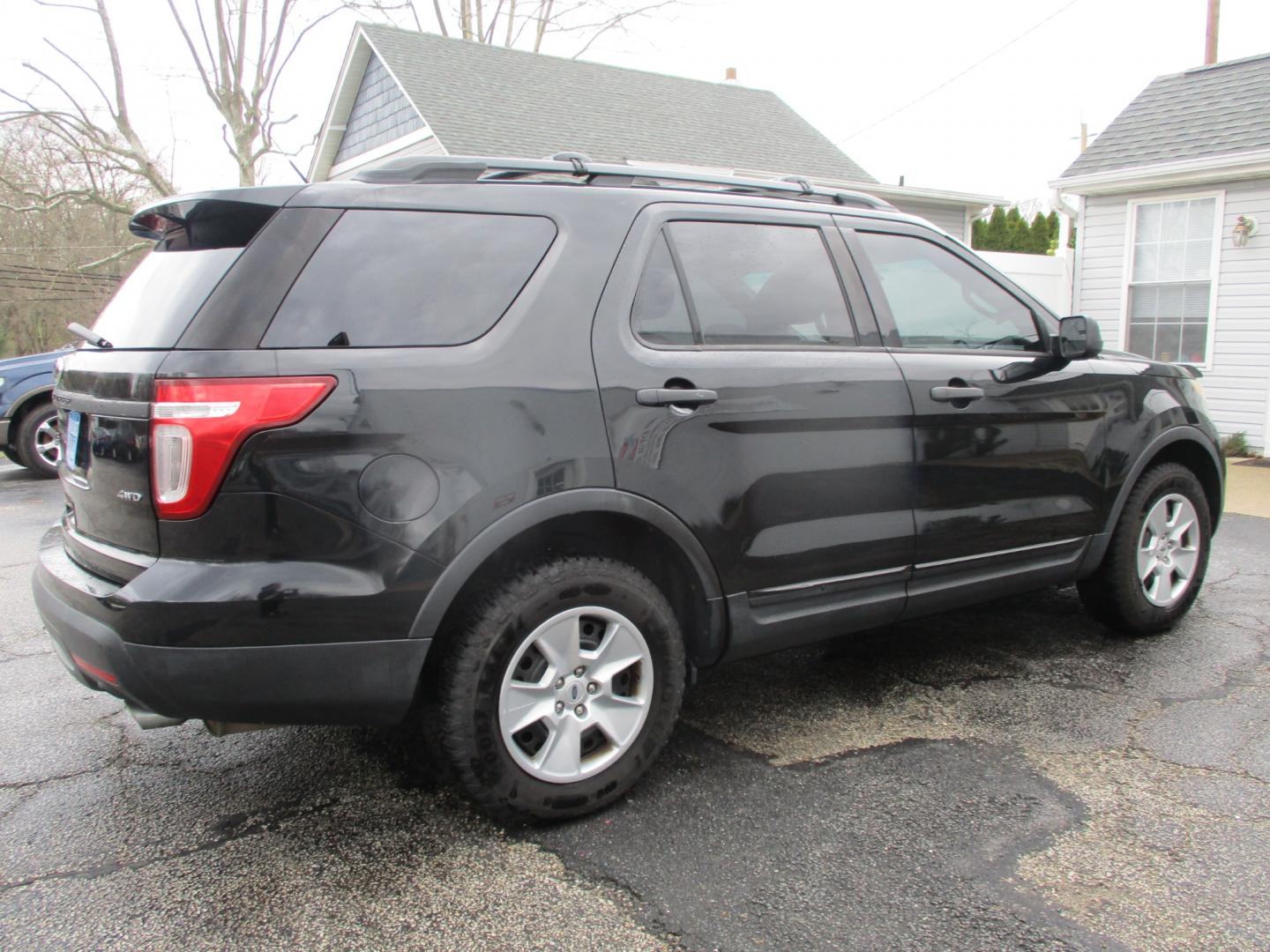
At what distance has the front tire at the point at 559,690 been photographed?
8.20 ft

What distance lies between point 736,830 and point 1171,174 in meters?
10.7

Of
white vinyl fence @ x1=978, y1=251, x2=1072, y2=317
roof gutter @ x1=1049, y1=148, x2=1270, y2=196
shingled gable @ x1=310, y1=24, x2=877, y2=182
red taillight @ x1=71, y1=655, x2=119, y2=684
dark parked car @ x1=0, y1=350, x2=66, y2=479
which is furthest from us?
shingled gable @ x1=310, y1=24, x2=877, y2=182

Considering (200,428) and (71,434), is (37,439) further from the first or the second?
(200,428)

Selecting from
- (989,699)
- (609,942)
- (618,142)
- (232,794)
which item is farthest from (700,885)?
(618,142)

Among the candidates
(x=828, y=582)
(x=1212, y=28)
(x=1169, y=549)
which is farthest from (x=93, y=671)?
(x=1212, y=28)

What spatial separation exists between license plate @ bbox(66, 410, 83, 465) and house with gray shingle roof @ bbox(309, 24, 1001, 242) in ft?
40.9

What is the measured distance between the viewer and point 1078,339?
367 centimetres

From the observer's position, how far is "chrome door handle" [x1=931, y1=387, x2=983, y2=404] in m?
3.34

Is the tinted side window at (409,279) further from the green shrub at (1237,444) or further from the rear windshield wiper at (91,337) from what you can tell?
the green shrub at (1237,444)

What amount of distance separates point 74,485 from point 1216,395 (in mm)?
11386

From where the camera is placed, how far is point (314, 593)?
2.28 m

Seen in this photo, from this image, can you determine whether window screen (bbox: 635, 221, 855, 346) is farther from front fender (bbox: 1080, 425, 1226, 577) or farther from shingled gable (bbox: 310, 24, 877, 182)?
shingled gable (bbox: 310, 24, 877, 182)

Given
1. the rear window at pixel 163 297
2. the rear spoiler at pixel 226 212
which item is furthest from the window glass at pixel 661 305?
the rear window at pixel 163 297

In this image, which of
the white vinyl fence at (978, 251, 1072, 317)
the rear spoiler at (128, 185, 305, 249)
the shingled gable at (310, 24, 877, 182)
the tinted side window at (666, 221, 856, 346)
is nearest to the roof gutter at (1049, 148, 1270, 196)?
the white vinyl fence at (978, 251, 1072, 317)
